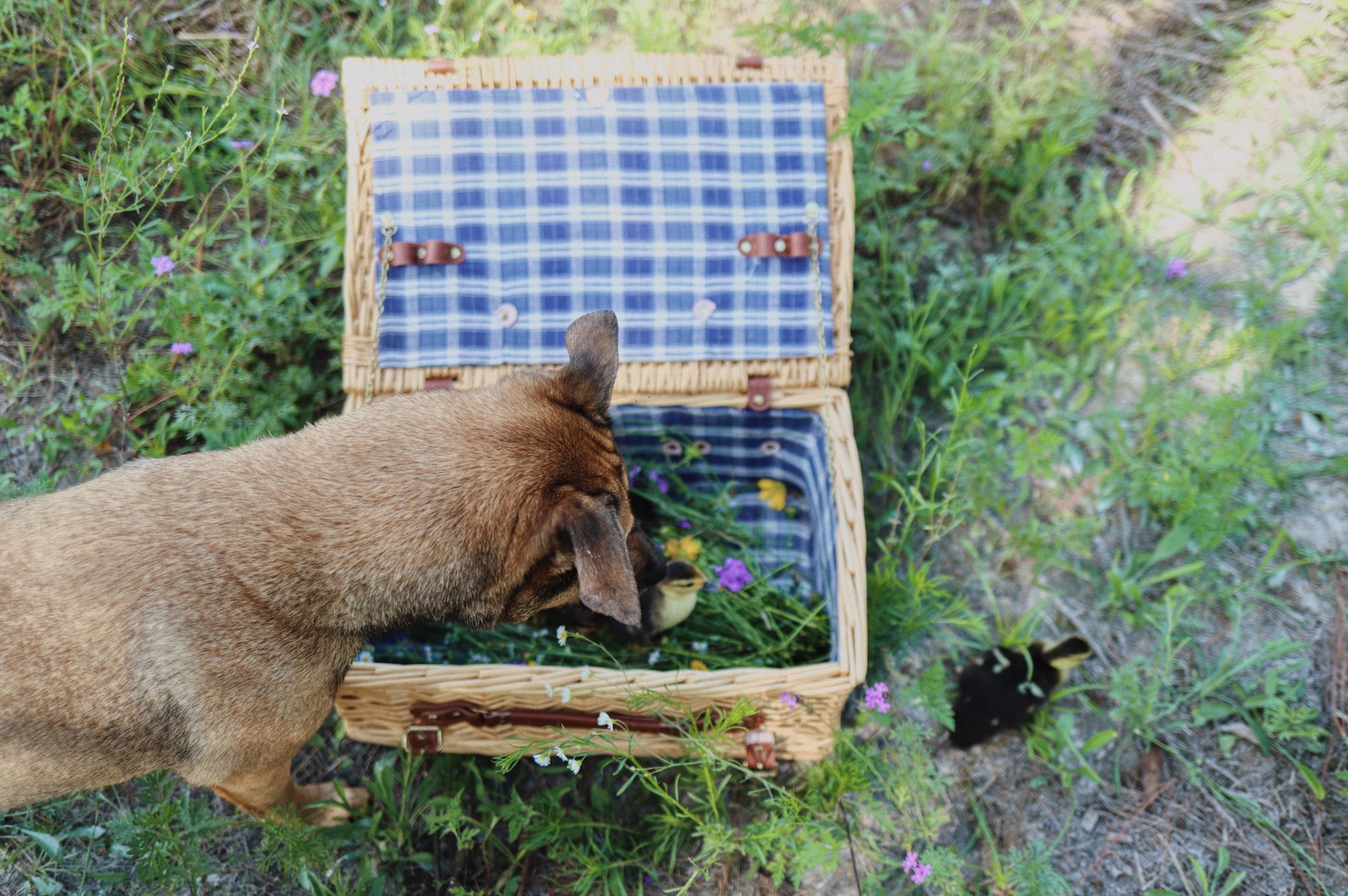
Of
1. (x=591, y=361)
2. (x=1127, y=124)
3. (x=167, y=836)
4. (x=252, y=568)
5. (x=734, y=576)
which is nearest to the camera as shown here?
(x=252, y=568)

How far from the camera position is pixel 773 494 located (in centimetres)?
396

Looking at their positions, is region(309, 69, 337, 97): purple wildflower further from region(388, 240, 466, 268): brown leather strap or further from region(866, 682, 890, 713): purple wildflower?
region(866, 682, 890, 713): purple wildflower

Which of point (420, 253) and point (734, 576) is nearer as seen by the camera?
point (420, 253)

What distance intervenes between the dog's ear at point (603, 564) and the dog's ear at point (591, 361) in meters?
0.45

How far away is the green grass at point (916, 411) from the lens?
3.26 metres

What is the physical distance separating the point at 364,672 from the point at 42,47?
3.54 metres

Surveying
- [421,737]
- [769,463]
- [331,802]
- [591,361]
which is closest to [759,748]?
[421,737]

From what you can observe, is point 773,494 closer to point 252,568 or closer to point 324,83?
point 252,568

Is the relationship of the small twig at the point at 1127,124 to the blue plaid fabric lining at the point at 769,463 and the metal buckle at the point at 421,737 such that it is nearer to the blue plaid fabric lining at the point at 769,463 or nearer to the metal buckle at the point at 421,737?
the blue plaid fabric lining at the point at 769,463

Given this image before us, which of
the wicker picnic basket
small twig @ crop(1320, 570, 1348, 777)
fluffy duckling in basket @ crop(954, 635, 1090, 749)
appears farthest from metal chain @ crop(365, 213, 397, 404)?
small twig @ crop(1320, 570, 1348, 777)

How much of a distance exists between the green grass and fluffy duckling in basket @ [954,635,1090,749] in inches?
6.6

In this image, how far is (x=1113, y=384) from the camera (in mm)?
4164

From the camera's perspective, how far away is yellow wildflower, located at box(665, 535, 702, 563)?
367 cm

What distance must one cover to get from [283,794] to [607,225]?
8.06 ft
